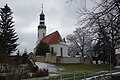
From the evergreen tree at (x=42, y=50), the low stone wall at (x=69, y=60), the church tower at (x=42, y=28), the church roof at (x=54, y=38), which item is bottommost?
the low stone wall at (x=69, y=60)

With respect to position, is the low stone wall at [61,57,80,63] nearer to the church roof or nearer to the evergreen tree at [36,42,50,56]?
the evergreen tree at [36,42,50,56]

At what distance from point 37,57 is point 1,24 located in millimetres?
13018

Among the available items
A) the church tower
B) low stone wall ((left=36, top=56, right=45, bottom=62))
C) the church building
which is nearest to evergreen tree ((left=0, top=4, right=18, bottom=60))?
low stone wall ((left=36, top=56, right=45, bottom=62))

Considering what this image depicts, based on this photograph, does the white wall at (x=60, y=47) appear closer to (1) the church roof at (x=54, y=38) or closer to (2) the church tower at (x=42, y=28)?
(1) the church roof at (x=54, y=38)

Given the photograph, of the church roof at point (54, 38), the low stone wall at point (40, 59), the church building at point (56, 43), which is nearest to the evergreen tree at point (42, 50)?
the low stone wall at point (40, 59)

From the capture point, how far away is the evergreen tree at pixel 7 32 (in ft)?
178

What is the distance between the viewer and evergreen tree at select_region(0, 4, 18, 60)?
178 feet

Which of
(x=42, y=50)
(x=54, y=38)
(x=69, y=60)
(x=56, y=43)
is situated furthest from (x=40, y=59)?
(x=54, y=38)

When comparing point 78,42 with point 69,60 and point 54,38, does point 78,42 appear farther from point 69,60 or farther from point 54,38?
point 69,60

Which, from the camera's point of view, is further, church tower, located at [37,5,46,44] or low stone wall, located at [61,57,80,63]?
church tower, located at [37,5,46,44]

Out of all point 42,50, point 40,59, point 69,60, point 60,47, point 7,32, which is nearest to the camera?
point 7,32

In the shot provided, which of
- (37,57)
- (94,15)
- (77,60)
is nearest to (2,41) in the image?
(37,57)

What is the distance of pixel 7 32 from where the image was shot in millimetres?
55750

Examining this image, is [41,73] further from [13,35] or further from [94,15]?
[13,35]
